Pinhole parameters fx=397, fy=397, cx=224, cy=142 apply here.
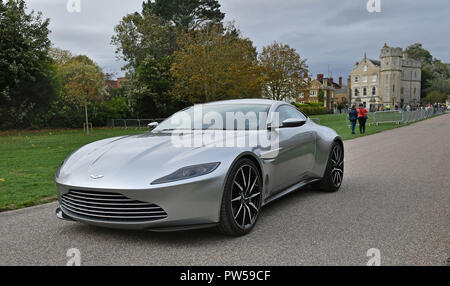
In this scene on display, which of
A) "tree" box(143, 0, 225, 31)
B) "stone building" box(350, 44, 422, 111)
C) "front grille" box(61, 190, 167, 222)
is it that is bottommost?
"front grille" box(61, 190, 167, 222)

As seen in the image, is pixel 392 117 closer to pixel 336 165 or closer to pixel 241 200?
pixel 336 165

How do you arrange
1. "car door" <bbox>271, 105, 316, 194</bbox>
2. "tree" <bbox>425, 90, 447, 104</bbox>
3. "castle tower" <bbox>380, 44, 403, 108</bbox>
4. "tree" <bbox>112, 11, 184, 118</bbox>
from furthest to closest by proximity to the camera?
"tree" <bbox>425, 90, 447, 104</bbox>, "castle tower" <bbox>380, 44, 403, 108</bbox>, "tree" <bbox>112, 11, 184, 118</bbox>, "car door" <bbox>271, 105, 316, 194</bbox>

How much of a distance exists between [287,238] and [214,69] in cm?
2821

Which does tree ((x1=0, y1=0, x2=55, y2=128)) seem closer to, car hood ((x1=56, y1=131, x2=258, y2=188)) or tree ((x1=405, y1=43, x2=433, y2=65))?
car hood ((x1=56, y1=131, x2=258, y2=188))

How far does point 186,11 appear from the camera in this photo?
5391 centimetres

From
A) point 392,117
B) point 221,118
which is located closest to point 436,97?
point 392,117

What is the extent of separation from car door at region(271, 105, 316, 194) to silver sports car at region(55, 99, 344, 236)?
1cm

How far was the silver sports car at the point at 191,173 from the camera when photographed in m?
3.55

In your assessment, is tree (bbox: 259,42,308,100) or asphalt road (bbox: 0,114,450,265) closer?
asphalt road (bbox: 0,114,450,265)

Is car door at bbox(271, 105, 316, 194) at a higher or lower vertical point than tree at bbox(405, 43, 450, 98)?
lower

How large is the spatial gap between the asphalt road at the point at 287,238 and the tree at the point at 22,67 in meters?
26.4

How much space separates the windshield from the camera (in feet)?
16.0

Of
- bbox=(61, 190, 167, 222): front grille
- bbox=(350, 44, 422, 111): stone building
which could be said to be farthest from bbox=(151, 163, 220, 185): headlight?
bbox=(350, 44, 422, 111): stone building
